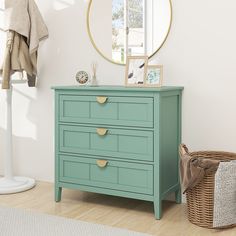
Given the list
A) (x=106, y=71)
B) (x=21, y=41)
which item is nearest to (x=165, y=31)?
(x=106, y=71)

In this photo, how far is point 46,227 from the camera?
256 cm

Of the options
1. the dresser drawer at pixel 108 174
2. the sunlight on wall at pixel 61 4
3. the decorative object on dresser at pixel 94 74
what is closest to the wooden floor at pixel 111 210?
the dresser drawer at pixel 108 174

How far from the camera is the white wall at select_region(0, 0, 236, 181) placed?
9.38 feet

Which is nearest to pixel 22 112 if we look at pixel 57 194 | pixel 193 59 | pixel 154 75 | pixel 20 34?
pixel 20 34

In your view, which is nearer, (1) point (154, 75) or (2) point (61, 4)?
(1) point (154, 75)

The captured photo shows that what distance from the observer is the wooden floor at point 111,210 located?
2561 mm

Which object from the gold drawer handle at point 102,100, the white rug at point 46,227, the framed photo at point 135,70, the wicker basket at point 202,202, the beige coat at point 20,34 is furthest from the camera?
the beige coat at point 20,34

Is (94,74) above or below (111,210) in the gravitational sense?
above

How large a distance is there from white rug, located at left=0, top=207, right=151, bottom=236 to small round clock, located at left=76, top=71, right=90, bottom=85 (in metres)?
1.07

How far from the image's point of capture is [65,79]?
11.5 feet

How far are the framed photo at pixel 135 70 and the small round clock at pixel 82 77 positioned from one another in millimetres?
410

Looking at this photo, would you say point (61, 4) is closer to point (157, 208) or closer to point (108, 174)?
point (108, 174)

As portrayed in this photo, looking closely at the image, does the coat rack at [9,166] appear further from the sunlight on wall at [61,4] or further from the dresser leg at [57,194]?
the sunlight on wall at [61,4]

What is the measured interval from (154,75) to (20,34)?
1134mm
